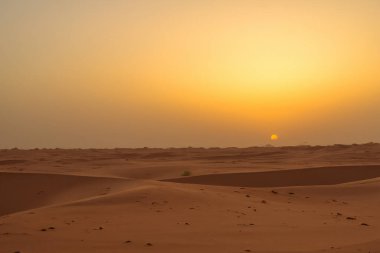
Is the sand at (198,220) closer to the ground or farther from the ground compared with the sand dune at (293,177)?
closer to the ground

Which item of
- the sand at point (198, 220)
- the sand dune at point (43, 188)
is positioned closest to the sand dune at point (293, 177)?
the sand dune at point (43, 188)

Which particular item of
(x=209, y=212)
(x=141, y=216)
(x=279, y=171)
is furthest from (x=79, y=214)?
(x=279, y=171)

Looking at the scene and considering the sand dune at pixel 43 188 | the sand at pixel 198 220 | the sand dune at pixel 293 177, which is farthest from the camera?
the sand dune at pixel 293 177

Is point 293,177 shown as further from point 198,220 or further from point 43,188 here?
point 198,220

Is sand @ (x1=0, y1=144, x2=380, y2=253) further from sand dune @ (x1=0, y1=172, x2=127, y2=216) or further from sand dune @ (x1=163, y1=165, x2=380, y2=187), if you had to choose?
sand dune @ (x1=163, y1=165, x2=380, y2=187)

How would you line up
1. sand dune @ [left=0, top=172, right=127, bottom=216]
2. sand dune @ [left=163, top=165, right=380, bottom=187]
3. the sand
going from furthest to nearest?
sand dune @ [left=163, top=165, right=380, bottom=187] → sand dune @ [left=0, top=172, right=127, bottom=216] → the sand

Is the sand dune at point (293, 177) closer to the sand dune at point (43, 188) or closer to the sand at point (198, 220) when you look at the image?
the sand dune at point (43, 188)

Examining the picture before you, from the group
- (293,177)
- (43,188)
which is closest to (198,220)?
(43,188)

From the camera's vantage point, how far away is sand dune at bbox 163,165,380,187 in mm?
12203

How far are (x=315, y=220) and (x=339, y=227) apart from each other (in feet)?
1.74

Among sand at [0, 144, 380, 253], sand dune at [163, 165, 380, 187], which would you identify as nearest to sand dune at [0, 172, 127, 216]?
sand at [0, 144, 380, 253]

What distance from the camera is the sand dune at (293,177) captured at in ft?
40.0

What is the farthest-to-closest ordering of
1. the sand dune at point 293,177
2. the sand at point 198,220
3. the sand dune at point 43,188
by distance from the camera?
1. the sand dune at point 293,177
2. the sand dune at point 43,188
3. the sand at point 198,220

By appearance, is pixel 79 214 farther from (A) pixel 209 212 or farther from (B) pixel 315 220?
(B) pixel 315 220
